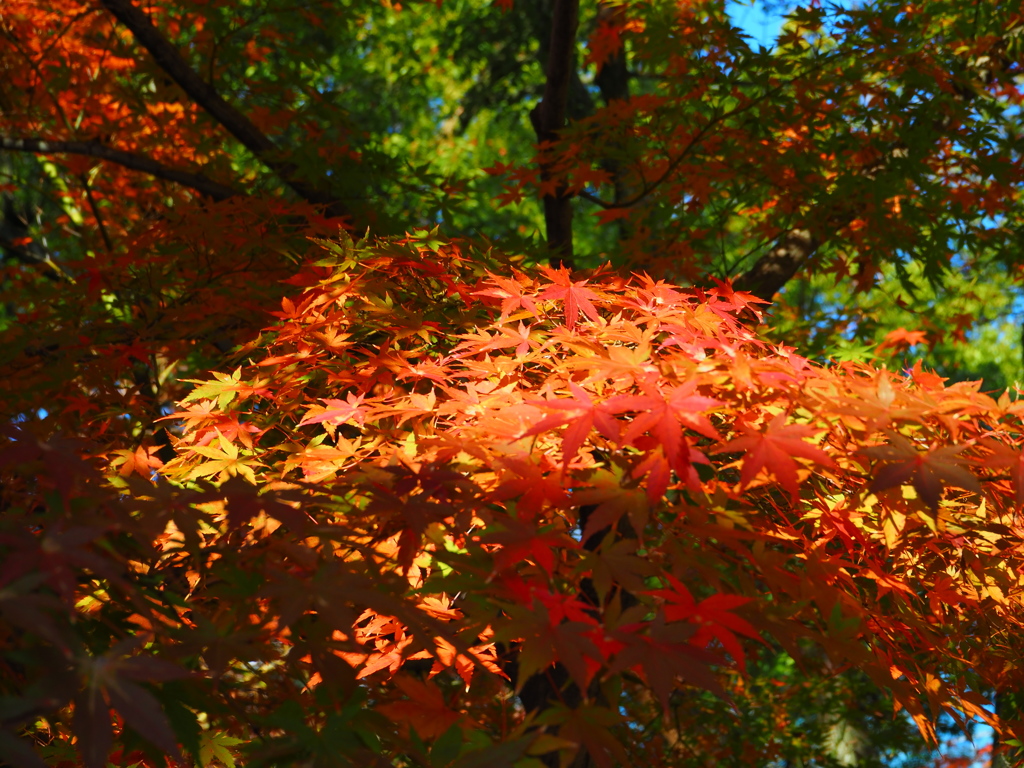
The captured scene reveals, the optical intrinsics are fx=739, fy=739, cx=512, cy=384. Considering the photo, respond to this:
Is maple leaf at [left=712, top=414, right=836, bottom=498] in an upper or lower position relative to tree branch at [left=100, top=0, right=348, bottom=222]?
lower

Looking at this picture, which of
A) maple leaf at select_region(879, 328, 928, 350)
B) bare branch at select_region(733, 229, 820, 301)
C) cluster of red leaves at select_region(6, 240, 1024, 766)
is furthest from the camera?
maple leaf at select_region(879, 328, 928, 350)

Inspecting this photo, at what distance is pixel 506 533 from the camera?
4.06ft

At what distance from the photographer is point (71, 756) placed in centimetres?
182

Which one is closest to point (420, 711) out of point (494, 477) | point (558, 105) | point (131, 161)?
point (494, 477)

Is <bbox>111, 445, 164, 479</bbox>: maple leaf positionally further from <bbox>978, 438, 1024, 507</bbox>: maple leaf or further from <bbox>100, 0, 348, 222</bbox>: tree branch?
<bbox>100, 0, 348, 222</bbox>: tree branch

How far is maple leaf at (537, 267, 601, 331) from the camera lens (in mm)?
1868

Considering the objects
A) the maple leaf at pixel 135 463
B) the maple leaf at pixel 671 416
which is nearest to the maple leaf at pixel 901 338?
the maple leaf at pixel 671 416

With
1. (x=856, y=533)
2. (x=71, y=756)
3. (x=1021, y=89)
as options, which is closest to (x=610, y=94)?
(x=1021, y=89)

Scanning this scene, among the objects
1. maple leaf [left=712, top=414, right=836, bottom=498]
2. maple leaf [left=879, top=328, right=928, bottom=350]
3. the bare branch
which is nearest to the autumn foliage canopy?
maple leaf [left=712, top=414, right=836, bottom=498]

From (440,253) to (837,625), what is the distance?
1575mm

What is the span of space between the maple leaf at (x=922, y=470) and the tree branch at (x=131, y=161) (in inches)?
134

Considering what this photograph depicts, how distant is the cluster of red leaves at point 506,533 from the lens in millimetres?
1091

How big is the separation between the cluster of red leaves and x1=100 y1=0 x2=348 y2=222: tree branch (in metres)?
1.89

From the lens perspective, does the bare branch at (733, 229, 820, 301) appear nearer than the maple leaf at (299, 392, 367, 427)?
No
